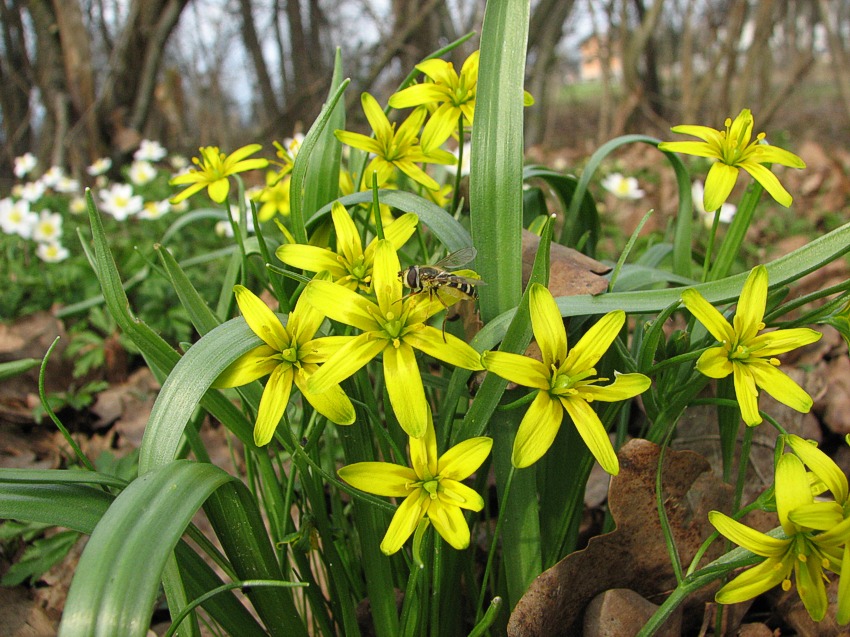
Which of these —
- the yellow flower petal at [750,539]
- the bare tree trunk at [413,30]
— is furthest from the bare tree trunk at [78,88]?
the yellow flower petal at [750,539]

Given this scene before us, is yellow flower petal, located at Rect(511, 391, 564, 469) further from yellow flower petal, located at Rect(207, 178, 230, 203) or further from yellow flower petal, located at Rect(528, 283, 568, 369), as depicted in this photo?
yellow flower petal, located at Rect(207, 178, 230, 203)

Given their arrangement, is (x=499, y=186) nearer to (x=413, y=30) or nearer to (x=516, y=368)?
(x=516, y=368)

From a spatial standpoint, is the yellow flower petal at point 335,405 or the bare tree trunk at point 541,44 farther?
the bare tree trunk at point 541,44

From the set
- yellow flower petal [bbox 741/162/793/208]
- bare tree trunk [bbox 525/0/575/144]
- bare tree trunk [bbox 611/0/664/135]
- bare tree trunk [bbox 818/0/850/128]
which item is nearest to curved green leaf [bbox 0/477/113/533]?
yellow flower petal [bbox 741/162/793/208]

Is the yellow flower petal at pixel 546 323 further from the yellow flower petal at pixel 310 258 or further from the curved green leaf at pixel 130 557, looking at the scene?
the curved green leaf at pixel 130 557

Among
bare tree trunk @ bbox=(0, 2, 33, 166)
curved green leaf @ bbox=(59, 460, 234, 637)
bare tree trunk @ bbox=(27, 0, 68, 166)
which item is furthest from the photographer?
bare tree trunk @ bbox=(0, 2, 33, 166)
